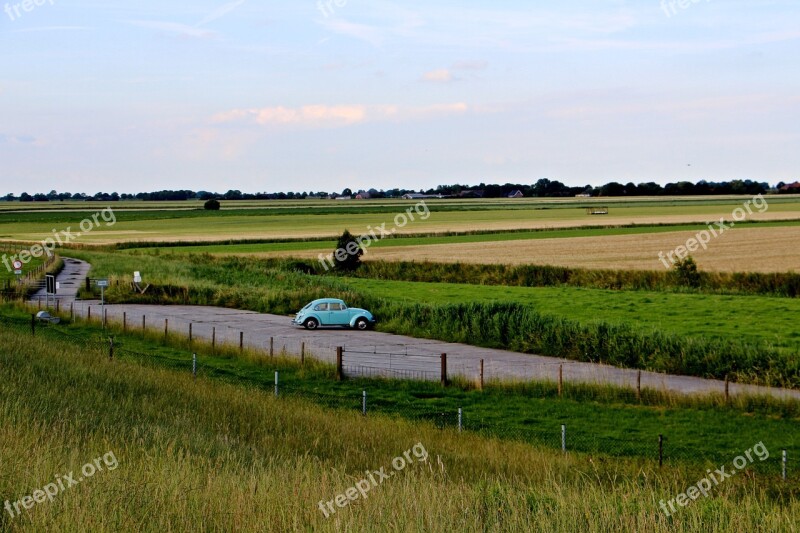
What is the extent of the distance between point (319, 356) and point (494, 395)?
926 centimetres

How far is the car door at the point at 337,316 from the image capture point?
148ft

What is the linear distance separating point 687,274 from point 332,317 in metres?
24.1

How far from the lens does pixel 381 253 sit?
87.8 metres

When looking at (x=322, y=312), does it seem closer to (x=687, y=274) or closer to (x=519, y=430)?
(x=519, y=430)

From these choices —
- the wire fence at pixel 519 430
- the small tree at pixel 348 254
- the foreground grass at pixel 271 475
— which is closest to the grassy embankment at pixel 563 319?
the small tree at pixel 348 254

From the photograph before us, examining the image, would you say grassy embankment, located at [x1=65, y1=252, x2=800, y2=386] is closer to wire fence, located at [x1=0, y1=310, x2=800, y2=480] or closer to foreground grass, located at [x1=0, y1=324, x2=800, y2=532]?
wire fence, located at [x1=0, y1=310, x2=800, y2=480]

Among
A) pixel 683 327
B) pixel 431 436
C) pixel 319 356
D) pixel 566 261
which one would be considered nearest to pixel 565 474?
pixel 431 436

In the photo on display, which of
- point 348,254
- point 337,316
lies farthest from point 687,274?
point 348,254

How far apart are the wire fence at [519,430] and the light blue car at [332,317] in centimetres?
1349

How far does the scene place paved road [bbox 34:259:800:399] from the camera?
29938mm

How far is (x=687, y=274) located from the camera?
188 feet

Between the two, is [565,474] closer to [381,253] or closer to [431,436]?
[431,436]

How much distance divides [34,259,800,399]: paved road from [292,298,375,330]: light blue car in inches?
16.5

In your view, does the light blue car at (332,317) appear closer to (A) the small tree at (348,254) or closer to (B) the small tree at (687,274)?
(B) the small tree at (687,274)
